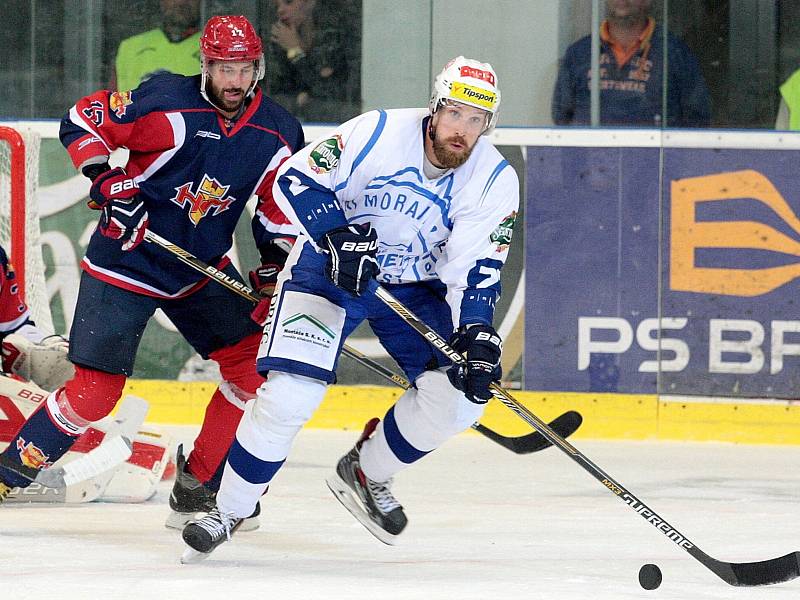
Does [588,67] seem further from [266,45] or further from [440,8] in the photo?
[266,45]

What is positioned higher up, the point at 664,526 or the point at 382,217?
the point at 382,217

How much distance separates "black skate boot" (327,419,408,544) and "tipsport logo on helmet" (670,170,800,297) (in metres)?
1.79

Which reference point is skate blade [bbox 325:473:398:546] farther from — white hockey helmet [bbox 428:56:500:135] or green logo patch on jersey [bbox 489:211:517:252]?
white hockey helmet [bbox 428:56:500:135]

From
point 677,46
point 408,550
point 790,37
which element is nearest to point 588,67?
point 677,46

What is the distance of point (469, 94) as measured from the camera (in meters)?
2.96

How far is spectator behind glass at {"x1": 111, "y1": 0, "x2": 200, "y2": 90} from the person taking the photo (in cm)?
525

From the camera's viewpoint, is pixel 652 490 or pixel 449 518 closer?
pixel 449 518

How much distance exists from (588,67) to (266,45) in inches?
42.9

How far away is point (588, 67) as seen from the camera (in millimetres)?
5023

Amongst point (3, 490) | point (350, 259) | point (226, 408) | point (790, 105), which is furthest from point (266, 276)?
point (790, 105)

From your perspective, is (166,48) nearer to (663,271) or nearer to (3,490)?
(663,271)

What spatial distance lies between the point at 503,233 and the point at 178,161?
0.75 metres

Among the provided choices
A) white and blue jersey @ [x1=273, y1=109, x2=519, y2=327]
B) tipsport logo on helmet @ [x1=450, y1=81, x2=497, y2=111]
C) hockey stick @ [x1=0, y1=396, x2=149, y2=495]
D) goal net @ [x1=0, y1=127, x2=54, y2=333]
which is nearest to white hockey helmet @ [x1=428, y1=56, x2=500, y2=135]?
tipsport logo on helmet @ [x1=450, y1=81, x2=497, y2=111]

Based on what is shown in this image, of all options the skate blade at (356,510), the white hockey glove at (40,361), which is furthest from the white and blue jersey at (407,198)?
the white hockey glove at (40,361)
